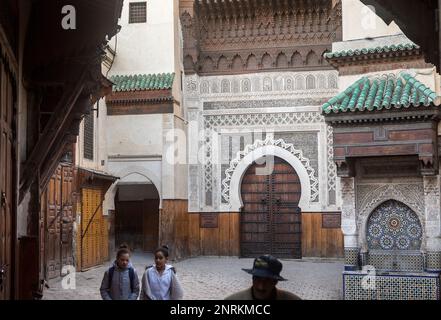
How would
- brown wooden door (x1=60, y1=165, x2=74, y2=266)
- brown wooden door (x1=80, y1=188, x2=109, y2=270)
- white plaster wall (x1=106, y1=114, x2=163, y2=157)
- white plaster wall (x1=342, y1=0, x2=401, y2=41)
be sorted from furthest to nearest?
white plaster wall (x1=106, y1=114, x2=163, y2=157)
brown wooden door (x1=80, y1=188, x2=109, y2=270)
brown wooden door (x1=60, y1=165, x2=74, y2=266)
white plaster wall (x1=342, y1=0, x2=401, y2=41)

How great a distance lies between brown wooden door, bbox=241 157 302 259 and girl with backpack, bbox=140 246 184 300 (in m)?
10.2

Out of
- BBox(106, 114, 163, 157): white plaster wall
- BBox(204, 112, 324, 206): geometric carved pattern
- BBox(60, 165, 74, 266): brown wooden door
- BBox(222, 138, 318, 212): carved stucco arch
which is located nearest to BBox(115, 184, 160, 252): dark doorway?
BBox(204, 112, 324, 206): geometric carved pattern

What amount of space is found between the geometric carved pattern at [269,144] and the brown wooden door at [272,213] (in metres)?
0.33

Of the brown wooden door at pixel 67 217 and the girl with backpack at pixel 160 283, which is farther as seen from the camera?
the brown wooden door at pixel 67 217

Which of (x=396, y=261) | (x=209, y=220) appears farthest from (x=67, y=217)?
(x=396, y=261)

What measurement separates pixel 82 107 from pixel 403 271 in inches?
192

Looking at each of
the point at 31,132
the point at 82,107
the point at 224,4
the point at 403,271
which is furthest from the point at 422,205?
the point at 224,4

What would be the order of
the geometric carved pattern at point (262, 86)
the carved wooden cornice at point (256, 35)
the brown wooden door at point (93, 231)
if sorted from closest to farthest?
the brown wooden door at point (93, 231)
the geometric carved pattern at point (262, 86)
the carved wooden cornice at point (256, 35)

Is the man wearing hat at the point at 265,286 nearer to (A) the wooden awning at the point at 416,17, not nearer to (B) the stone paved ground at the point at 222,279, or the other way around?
(A) the wooden awning at the point at 416,17

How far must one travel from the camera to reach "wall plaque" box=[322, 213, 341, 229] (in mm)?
14141

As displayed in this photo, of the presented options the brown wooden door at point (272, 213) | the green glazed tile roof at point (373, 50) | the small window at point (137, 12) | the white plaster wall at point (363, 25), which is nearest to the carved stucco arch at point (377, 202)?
the green glazed tile roof at point (373, 50)

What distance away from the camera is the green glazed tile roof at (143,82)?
1405 cm

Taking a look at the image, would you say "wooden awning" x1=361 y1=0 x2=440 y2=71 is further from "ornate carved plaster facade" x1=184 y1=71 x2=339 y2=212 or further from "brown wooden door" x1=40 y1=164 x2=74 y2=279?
"ornate carved plaster facade" x1=184 y1=71 x2=339 y2=212

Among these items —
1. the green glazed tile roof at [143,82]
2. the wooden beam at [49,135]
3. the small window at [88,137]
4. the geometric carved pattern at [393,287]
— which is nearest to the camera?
the wooden beam at [49,135]
